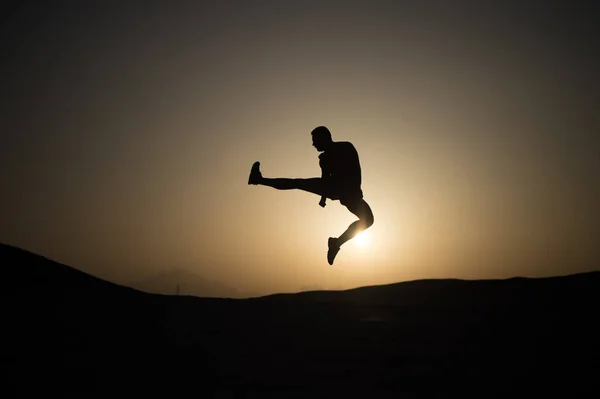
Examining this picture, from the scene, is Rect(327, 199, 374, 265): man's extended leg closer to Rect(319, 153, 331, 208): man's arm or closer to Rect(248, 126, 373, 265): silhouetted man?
Rect(248, 126, 373, 265): silhouetted man

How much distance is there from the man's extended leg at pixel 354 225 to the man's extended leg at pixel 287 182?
19.8 inches

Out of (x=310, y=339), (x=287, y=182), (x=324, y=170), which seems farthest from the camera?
(x=287, y=182)

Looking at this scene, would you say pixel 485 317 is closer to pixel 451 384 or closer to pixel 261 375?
pixel 451 384

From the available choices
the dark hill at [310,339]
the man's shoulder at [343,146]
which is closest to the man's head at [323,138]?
the man's shoulder at [343,146]

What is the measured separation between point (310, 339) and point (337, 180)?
2.29m

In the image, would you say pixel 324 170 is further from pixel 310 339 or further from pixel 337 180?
pixel 310 339

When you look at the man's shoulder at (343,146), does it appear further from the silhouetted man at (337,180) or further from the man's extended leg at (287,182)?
the man's extended leg at (287,182)

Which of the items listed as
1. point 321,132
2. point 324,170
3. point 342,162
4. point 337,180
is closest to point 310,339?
point 337,180

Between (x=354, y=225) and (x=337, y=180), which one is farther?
(x=354, y=225)

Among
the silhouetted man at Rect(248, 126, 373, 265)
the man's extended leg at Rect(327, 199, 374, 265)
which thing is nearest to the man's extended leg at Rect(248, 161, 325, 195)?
the silhouetted man at Rect(248, 126, 373, 265)

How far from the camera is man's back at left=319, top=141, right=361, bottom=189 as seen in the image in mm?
8203

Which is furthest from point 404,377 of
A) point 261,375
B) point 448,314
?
point 448,314

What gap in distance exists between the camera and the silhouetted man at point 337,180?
8.22m

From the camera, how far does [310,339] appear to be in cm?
816
